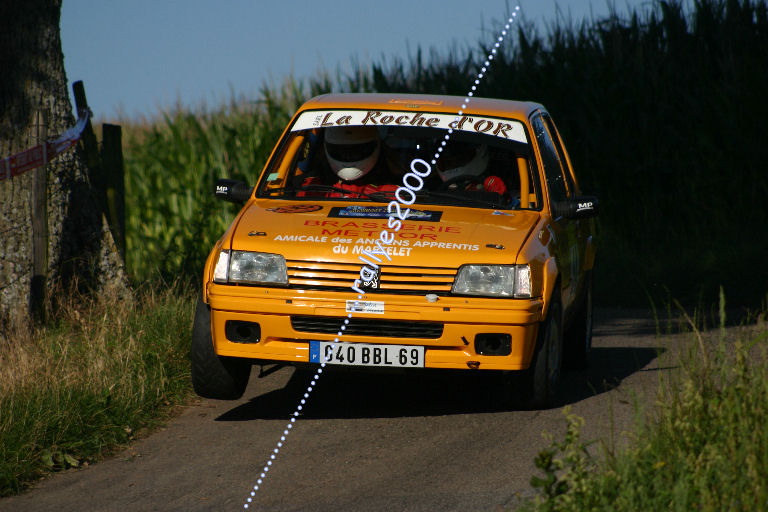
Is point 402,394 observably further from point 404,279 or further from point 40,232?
point 40,232

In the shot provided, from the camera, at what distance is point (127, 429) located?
6617 mm

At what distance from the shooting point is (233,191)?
776cm

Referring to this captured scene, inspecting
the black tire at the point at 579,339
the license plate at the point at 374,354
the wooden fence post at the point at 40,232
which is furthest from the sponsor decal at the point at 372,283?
the wooden fence post at the point at 40,232

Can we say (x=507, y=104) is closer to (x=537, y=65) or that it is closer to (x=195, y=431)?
(x=195, y=431)

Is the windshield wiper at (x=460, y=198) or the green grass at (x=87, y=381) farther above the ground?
the windshield wiper at (x=460, y=198)

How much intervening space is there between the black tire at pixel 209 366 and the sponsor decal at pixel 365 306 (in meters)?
0.84

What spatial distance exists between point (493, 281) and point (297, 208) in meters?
1.50

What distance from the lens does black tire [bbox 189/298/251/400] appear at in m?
6.77

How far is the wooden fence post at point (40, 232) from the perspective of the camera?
872cm

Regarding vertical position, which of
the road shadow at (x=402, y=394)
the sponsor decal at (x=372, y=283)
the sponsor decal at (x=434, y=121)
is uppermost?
the sponsor decal at (x=434, y=121)

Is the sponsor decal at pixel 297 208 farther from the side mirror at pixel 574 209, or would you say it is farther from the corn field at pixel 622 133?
the corn field at pixel 622 133

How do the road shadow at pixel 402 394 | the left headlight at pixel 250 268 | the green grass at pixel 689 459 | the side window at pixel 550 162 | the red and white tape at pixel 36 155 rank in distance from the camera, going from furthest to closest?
the red and white tape at pixel 36 155 → the side window at pixel 550 162 → the road shadow at pixel 402 394 → the left headlight at pixel 250 268 → the green grass at pixel 689 459

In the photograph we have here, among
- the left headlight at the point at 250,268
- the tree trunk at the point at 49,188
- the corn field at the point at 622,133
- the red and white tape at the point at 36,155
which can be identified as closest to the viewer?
the left headlight at the point at 250,268

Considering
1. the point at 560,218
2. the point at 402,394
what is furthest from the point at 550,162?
the point at 402,394
